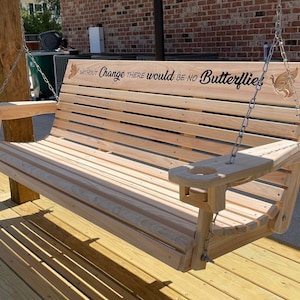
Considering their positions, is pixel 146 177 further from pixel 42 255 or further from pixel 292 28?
pixel 292 28

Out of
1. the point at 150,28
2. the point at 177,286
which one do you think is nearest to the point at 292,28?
the point at 150,28

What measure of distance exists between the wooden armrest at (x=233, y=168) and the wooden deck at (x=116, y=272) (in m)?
0.92

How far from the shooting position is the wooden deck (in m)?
2.50

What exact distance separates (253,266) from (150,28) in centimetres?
506

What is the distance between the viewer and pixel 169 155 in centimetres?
271

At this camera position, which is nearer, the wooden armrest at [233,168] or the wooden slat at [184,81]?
the wooden armrest at [233,168]

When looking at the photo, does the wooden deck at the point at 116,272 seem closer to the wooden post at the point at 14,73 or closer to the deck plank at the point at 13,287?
the deck plank at the point at 13,287

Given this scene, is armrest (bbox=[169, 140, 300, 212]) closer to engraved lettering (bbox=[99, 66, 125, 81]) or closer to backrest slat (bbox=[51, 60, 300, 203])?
backrest slat (bbox=[51, 60, 300, 203])

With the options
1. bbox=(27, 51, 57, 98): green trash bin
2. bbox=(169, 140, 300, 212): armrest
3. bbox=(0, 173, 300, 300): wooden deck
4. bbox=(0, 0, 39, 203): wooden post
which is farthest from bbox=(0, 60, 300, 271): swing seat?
bbox=(27, 51, 57, 98): green trash bin

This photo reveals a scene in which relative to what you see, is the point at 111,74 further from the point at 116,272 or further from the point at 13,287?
the point at 13,287

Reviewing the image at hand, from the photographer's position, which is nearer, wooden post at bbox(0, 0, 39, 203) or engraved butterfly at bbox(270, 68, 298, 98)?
engraved butterfly at bbox(270, 68, 298, 98)

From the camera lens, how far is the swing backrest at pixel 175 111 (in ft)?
7.31

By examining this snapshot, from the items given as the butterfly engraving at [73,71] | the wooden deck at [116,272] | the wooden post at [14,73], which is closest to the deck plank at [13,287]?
the wooden deck at [116,272]

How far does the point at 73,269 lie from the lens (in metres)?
2.78
